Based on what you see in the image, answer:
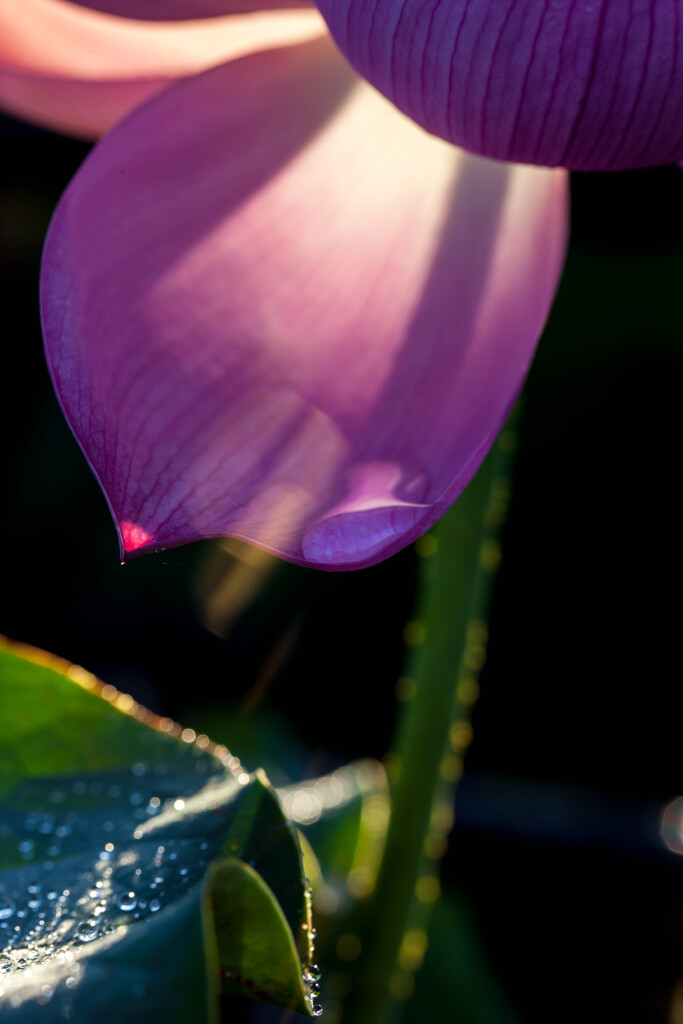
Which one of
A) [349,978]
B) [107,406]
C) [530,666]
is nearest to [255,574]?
[530,666]

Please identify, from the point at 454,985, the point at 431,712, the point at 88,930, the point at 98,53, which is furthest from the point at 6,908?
the point at 454,985

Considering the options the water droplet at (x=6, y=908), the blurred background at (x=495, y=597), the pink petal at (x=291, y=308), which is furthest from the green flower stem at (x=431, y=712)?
the blurred background at (x=495, y=597)

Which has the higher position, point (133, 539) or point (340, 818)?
point (133, 539)

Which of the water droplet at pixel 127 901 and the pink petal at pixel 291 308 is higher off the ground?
the pink petal at pixel 291 308

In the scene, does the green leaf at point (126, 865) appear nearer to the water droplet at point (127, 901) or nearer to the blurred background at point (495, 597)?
the water droplet at point (127, 901)

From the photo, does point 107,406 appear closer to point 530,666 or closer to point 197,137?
point 197,137

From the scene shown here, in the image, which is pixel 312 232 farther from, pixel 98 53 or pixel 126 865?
pixel 126 865
